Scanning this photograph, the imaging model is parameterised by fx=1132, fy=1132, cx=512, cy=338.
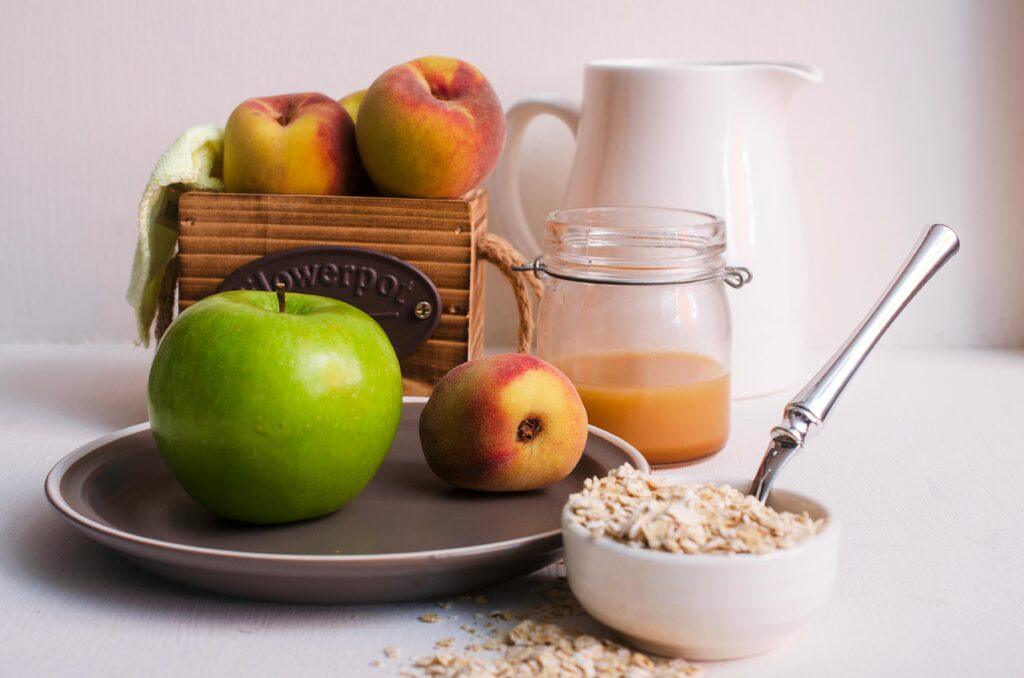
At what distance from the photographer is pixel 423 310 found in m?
Answer: 0.87

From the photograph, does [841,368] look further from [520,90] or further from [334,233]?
[520,90]

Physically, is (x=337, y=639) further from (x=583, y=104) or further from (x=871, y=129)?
(x=871, y=129)

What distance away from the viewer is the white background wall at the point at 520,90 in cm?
110

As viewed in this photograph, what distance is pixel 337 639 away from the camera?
0.52m

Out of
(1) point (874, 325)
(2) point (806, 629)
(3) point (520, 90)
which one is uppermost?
(3) point (520, 90)

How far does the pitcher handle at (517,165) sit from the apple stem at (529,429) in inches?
16.4

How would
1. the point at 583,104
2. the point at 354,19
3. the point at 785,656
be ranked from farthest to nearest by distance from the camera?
the point at 354,19
the point at 583,104
the point at 785,656

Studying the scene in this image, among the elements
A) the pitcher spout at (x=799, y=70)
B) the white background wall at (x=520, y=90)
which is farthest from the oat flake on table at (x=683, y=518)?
the white background wall at (x=520, y=90)

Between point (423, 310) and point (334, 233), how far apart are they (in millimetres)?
89

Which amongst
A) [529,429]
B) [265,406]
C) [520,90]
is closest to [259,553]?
[265,406]

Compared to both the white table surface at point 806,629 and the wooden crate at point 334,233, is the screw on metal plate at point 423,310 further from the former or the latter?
the white table surface at point 806,629

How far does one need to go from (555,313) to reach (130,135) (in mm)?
535

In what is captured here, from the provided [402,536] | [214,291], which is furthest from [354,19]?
[402,536]

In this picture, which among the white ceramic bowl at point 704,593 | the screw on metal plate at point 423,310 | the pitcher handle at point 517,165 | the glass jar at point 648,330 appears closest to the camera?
the white ceramic bowl at point 704,593
